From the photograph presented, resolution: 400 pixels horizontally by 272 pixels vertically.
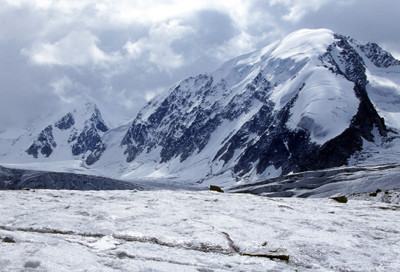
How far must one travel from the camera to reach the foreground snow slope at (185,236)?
52.1ft

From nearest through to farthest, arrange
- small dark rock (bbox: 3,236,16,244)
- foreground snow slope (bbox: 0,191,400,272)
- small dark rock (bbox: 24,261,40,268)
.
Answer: small dark rock (bbox: 24,261,40,268) → foreground snow slope (bbox: 0,191,400,272) → small dark rock (bbox: 3,236,16,244)

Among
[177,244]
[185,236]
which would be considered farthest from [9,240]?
[185,236]

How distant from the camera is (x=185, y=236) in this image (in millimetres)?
19188

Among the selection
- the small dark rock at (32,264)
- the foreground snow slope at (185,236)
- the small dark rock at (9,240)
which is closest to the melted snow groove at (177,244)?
the foreground snow slope at (185,236)

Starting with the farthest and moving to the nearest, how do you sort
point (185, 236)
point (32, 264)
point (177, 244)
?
point (185, 236)
point (177, 244)
point (32, 264)

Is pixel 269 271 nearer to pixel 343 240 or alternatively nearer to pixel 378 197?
pixel 343 240

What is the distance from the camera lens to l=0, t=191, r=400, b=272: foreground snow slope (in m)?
15.9

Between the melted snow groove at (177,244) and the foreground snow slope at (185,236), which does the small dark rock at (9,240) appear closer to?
the foreground snow slope at (185,236)

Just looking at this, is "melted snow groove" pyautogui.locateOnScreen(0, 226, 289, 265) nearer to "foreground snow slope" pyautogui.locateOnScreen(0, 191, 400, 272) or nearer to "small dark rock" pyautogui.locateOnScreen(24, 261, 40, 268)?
"foreground snow slope" pyautogui.locateOnScreen(0, 191, 400, 272)

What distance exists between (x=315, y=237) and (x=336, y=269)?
3085 millimetres

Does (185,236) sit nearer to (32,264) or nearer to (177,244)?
(177,244)

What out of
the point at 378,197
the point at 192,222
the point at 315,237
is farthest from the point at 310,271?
the point at 378,197

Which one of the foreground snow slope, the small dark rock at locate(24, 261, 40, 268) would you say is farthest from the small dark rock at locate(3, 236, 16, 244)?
the small dark rock at locate(24, 261, 40, 268)

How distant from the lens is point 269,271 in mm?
16266
